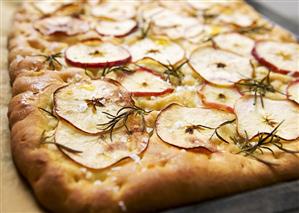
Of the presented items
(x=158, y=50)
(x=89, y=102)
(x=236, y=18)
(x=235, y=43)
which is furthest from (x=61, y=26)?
(x=236, y=18)

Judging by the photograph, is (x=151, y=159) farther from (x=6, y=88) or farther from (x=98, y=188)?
(x=6, y=88)

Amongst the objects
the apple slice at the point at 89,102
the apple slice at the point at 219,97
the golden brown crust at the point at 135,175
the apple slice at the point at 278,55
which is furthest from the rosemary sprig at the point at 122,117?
the apple slice at the point at 278,55

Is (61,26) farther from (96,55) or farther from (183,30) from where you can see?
(183,30)

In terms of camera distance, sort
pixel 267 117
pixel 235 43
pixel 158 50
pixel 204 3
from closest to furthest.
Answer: pixel 267 117, pixel 158 50, pixel 235 43, pixel 204 3

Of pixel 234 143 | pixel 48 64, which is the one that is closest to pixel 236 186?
pixel 234 143

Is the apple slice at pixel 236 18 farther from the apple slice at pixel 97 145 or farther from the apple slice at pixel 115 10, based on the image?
the apple slice at pixel 97 145

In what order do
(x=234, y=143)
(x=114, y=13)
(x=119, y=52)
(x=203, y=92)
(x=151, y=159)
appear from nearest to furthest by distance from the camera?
(x=151, y=159) → (x=234, y=143) → (x=203, y=92) → (x=119, y=52) → (x=114, y=13)
